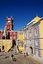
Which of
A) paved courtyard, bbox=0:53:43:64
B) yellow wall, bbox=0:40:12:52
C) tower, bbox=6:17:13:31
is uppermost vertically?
tower, bbox=6:17:13:31

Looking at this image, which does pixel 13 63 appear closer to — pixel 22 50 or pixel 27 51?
pixel 27 51

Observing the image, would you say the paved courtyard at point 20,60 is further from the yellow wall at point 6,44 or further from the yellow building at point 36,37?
the yellow wall at point 6,44

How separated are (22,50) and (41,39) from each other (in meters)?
13.1

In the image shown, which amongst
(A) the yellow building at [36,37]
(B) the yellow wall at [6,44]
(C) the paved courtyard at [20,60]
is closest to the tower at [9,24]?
(B) the yellow wall at [6,44]

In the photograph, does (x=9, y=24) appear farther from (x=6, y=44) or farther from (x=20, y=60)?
(x=20, y=60)

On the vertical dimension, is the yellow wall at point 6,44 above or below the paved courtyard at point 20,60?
above

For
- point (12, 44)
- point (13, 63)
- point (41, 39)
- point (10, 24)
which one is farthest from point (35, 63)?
point (10, 24)

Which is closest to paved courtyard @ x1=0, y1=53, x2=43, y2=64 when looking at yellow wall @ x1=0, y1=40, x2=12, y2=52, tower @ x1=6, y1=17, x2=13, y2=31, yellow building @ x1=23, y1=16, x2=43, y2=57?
yellow building @ x1=23, y1=16, x2=43, y2=57

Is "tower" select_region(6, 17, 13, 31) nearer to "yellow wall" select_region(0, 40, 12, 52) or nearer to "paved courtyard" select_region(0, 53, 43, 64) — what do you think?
"yellow wall" select_region(0, 40, 12, 52)

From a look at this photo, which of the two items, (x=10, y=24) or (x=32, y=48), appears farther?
(x=10, y=24)

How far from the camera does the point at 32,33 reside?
116ft

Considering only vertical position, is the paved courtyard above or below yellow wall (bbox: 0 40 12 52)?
below

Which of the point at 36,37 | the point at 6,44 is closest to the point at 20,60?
the point at 36,37

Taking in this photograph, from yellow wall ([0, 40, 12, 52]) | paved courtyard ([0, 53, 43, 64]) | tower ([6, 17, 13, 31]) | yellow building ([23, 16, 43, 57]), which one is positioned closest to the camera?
paved courtyard ([0, 53, 43, 64])
